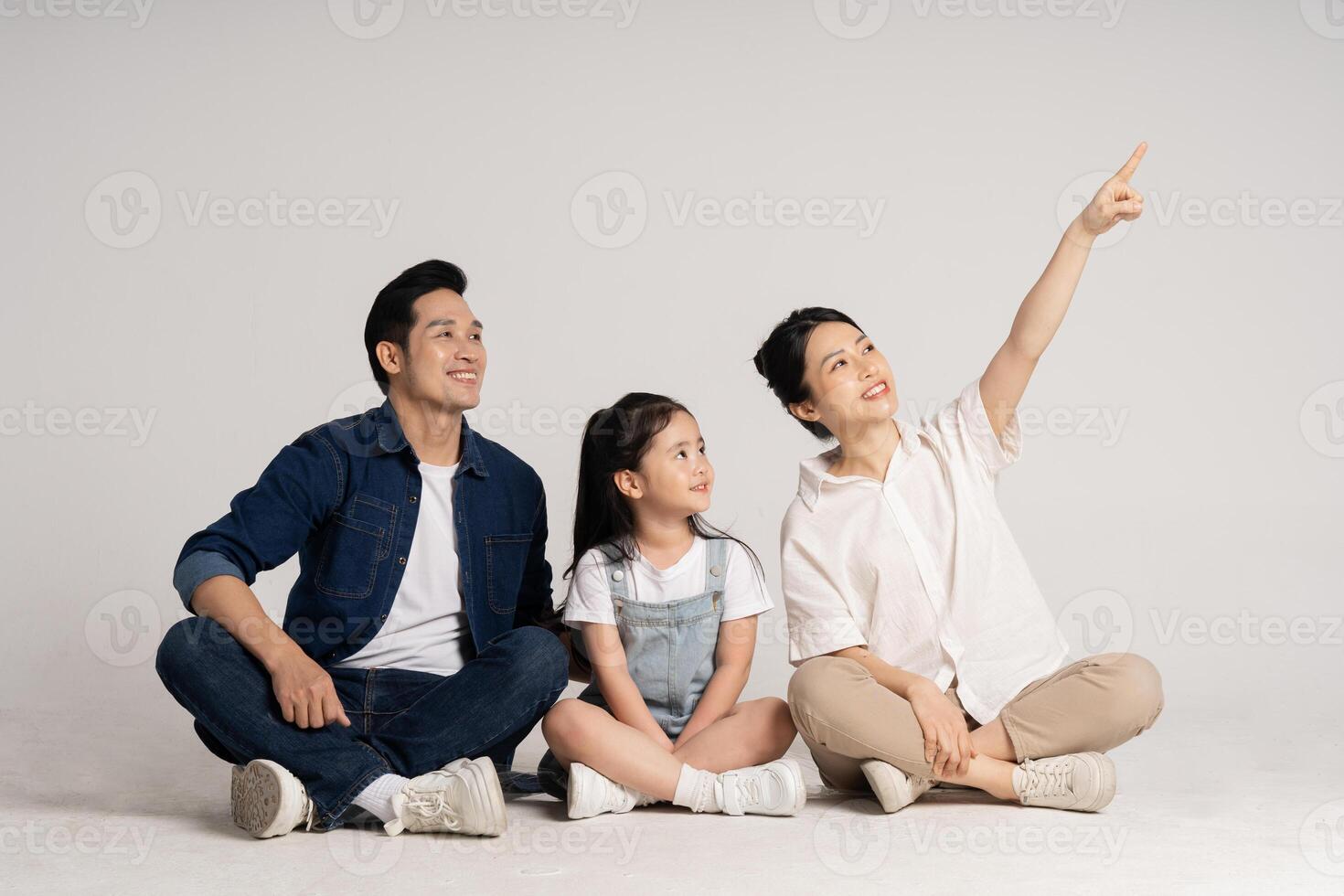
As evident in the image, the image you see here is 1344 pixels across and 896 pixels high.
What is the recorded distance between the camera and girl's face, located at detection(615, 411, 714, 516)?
6.90 ft

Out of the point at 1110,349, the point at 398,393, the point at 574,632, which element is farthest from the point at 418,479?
the point at 1110,349

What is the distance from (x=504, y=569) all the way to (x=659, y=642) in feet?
0.94

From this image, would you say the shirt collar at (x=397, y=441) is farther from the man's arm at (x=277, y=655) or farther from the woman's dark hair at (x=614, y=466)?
the man's arm at (x=277, y=655)

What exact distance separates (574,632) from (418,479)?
36cm

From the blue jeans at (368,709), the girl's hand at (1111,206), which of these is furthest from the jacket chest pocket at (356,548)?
the girl's hand at (1111,206)

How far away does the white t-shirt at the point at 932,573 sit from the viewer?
2.02 metres

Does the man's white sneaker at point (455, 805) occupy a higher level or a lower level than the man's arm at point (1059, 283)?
lower

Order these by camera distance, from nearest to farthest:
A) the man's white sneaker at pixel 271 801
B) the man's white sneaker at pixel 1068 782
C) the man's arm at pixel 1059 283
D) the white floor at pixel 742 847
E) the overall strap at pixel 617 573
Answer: the white floor at pixel 742 847, the man's white sneaker at pixel 271 801, the man's white sneaker at pixel 1068 782, the man's arm at pixel 1059 283, the overall strap at pixel 617 573

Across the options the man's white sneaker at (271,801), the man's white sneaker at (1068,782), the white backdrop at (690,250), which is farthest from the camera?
the white backdrop at (690,250)

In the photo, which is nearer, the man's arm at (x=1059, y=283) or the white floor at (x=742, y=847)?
the white floor at (x=742, y=847)

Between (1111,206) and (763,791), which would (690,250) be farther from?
(763,791)

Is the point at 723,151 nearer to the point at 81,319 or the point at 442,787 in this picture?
the point at 81,319

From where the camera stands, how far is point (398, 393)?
2172mm

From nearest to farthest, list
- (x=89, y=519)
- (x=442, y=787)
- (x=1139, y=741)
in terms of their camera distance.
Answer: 1. (x=442, y=787)
2. (x=1139, y=741)
3. (x=89, y=519)
